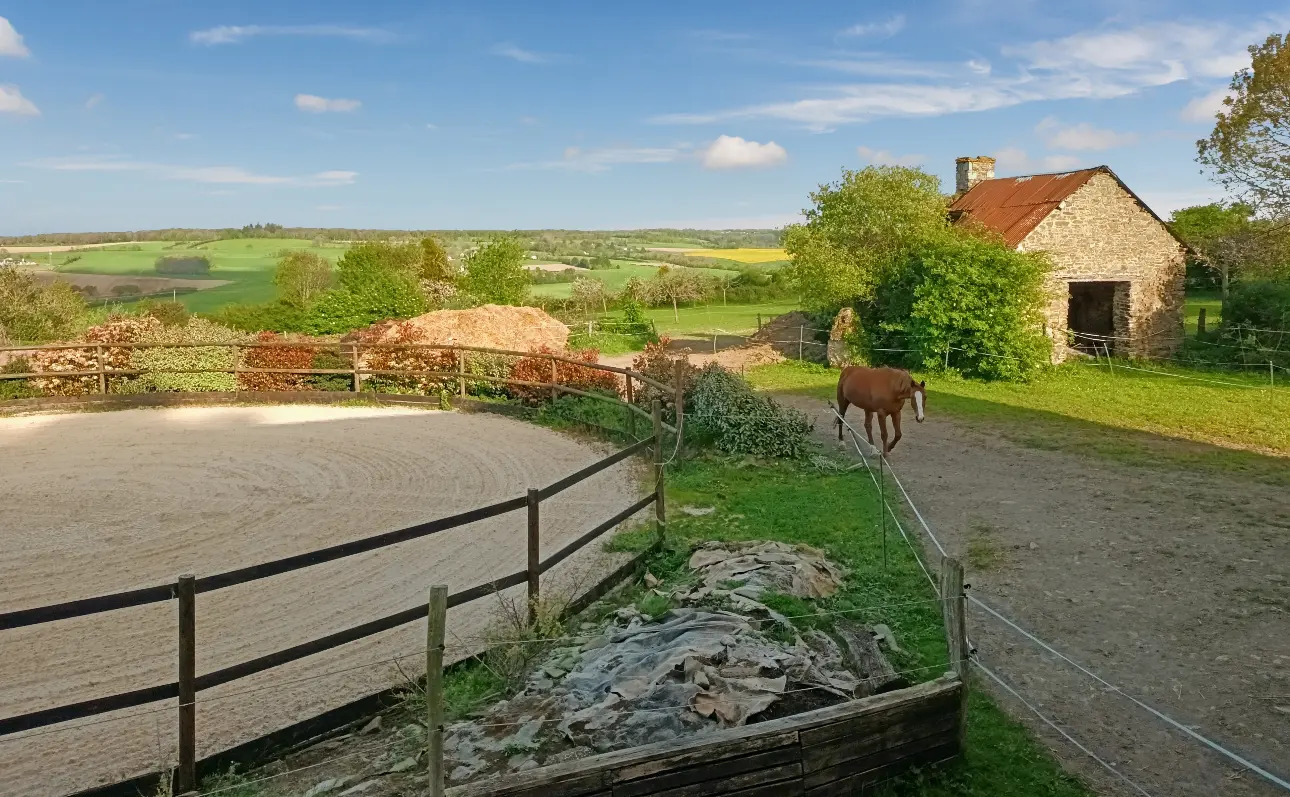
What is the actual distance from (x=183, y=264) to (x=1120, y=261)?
198 ft

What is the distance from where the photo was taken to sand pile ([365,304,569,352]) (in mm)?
21047

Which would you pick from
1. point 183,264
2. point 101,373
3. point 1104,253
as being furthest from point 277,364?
point 183,264

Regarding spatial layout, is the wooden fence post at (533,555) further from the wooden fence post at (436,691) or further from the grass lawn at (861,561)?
the wooden fence post at (436,691)

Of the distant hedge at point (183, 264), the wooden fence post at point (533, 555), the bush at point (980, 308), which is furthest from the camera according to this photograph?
the distant hedge at point (183, 264)

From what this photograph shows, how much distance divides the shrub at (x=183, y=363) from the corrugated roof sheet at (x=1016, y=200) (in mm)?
18245

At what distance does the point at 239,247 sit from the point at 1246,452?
75.6m

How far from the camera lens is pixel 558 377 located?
17578 mm

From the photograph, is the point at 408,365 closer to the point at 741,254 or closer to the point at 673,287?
the point at 673,287

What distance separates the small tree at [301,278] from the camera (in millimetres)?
49344

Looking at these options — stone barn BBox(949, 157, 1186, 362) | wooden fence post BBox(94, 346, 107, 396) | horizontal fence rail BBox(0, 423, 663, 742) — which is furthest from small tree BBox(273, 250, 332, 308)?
horizontal fence rail BBox(0, 423, 663, 742)

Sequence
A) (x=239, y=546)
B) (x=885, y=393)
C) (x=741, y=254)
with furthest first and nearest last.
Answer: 1. (x=741, y=254)
2. (x=885, y=393)
3. (x=239, y=546)

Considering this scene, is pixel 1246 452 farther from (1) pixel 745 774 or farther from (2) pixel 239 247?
(2) pixel 239 247

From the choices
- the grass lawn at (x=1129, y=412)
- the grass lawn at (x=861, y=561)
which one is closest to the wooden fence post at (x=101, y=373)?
the grass lawn at (x=861, y=561)

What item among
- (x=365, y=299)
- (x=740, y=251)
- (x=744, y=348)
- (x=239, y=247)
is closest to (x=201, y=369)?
(x=365, y=299)
